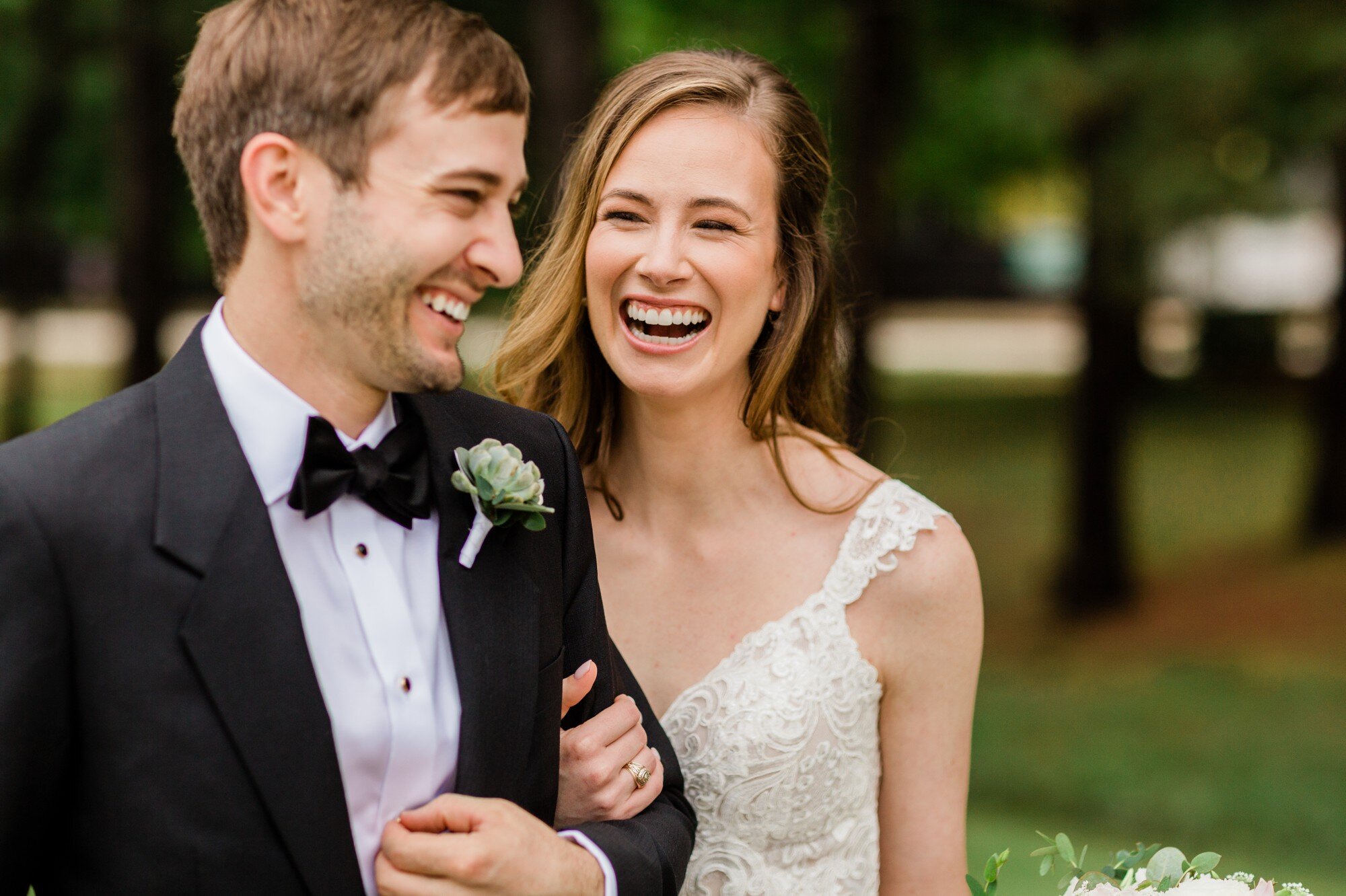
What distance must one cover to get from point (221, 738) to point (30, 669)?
262 millimetres

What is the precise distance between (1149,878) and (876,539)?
99 cm

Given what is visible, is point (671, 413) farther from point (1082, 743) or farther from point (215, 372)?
point (1082, 743)

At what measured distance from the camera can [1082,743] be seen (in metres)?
10.5

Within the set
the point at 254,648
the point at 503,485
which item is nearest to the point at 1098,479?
the point at 503,485

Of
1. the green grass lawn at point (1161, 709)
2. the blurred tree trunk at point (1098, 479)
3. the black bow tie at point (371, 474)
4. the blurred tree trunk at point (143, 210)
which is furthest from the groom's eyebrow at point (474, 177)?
the blurred tree trunk at point (143, 210)

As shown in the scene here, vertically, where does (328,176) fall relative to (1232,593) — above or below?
above

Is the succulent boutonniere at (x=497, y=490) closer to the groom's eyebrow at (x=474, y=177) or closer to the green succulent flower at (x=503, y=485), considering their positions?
the green succulent flower at (x=503, y=485)

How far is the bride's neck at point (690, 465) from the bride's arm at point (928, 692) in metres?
0.42

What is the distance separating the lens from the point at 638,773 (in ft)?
8.26

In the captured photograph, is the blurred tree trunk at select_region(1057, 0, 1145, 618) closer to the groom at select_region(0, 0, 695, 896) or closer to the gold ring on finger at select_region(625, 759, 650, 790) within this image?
the gold ring on finger at select_region(625, 759, 650, 790)

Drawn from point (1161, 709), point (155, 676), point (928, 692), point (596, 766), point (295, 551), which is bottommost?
point (1161, 709)

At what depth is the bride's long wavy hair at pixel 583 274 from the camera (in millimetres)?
3191

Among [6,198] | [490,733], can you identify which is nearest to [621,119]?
[490,733]

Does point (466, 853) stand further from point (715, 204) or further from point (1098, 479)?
point (1098, 479)
